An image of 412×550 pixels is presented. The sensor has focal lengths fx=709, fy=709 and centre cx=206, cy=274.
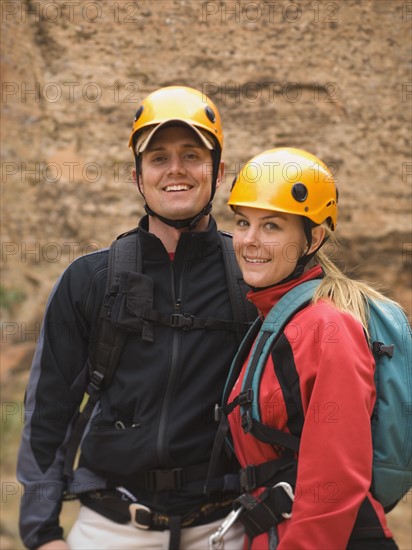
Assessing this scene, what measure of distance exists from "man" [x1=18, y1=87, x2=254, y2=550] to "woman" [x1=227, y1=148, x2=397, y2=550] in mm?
210

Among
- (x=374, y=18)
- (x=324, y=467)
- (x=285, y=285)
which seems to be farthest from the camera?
(x=374, y=18)

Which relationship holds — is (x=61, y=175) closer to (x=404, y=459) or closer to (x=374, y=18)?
(x=374, y=18)

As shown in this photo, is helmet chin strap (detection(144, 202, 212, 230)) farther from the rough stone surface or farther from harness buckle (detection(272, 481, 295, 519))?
the rough stone surface

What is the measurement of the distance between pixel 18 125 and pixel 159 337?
471 centimetres

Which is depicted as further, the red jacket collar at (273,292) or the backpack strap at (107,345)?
the backpack strap at (107,345)

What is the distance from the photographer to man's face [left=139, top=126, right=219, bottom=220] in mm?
2838

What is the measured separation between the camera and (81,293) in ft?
9.30

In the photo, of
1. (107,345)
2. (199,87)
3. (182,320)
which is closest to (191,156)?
(182,320)

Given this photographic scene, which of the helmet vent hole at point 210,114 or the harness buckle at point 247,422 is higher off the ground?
the helmet vent hole at point 210,114

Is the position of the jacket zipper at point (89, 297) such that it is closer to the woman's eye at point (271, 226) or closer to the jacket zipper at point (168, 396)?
the jacket zipper at point (168, 396)

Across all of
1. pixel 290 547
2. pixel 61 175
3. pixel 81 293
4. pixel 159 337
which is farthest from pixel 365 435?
pixel 61 175

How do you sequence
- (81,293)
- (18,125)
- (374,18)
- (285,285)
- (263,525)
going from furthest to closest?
(18,125) → (374,18) → (81,293) → (285,285) → (263,525)

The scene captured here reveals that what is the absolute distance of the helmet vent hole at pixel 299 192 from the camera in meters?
2.61

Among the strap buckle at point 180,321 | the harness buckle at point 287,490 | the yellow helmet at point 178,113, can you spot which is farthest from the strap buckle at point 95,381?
the yellow helmet at point 178,113
